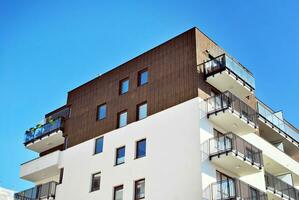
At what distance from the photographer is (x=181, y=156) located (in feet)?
92.0

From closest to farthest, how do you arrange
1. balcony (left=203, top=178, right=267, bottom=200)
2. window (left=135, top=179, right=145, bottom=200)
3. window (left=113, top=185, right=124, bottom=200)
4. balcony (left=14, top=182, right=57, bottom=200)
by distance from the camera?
balcony (left=203, top=178, right=267, bottom=200) < window (left=135, top=179, right=145, bottom=200) < window (left=113, top=185, right=124, bottom=200) < balcony (left=14, top=182, right=57, bottom=200)

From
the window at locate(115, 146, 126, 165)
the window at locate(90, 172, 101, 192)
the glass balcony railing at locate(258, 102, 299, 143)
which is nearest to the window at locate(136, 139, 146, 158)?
the window at locate(115, 146, 126, 165)

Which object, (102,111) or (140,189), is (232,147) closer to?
(140,189)

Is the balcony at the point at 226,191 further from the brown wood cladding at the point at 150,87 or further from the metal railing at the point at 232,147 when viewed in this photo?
the brown wood cladding at the point at 150,87

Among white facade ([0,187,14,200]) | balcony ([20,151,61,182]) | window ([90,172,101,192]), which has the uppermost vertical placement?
balcony ([20,151,61,182])

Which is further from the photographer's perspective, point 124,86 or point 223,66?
point 124,86

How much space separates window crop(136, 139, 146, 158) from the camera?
30.3 m

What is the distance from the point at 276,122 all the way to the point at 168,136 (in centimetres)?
1161

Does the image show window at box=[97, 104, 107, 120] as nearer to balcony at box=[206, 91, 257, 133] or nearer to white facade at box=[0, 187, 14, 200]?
balcony at box=[206, 91, 257, 133]

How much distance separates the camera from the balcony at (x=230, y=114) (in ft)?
94.8

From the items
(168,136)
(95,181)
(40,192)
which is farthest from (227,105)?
(40,192)

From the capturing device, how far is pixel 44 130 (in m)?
38.1

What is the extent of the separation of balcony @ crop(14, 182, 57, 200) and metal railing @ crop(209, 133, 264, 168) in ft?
42.0

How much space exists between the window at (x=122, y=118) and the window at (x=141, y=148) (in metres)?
2.24
